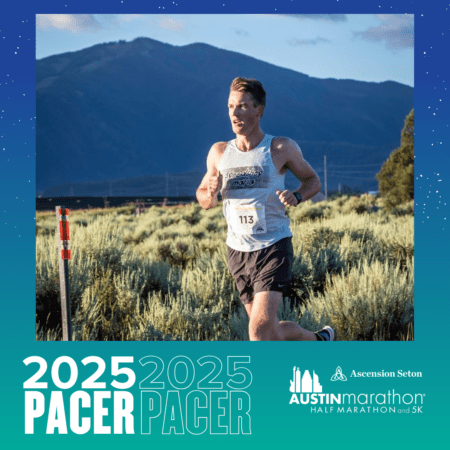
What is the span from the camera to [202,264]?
7.23 meters

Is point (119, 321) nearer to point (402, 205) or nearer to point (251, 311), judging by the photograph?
point (251, 311)

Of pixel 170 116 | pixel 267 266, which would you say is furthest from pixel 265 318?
pixel 170 116

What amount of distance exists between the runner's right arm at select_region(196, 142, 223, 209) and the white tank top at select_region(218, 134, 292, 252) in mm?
75

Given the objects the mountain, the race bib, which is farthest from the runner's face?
the mountain

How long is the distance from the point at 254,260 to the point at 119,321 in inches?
88.8

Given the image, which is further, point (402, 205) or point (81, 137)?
point (81, 137)

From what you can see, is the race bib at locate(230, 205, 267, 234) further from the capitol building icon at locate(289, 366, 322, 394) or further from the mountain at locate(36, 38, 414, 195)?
the mountain at locate(36, 38, 414, 195)

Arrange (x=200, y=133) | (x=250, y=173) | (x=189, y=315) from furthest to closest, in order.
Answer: (x=200, y=133)
(x=189, y=315)
(x=250, y=173)

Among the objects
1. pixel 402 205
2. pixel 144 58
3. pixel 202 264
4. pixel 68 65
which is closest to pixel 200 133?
pixel 144 58

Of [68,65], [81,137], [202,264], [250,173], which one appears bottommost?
[202,264]

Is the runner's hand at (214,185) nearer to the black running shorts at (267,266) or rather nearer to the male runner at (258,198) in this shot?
the male runner at (258,198)

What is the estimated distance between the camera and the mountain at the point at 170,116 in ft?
365

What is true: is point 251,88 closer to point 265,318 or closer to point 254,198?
point 254,198

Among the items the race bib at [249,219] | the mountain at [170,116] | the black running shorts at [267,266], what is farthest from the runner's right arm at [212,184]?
the mountain at [170,116]
